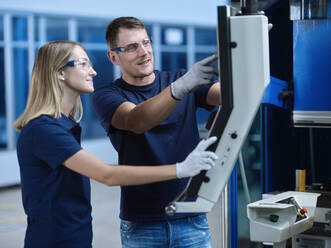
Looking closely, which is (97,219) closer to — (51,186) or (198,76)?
(51,186)

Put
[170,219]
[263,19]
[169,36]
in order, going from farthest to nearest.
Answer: [169,36] → [170,219] → [263,19]

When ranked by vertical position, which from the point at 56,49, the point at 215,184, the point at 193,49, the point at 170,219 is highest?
the point at 193,49

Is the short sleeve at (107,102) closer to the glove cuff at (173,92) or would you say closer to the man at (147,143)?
the man at (147,143)

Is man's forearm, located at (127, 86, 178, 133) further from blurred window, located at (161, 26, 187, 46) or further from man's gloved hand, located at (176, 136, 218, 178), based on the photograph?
blurred window, located at (161, 26, 187, 46)

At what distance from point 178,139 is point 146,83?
259 millimetres

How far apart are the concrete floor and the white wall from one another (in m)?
2.75

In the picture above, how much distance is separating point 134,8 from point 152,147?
23.9ft

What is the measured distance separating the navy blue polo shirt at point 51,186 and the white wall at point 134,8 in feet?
19.3

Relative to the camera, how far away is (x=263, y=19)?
4.42 ft

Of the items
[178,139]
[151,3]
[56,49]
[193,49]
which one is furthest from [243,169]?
[193,49]

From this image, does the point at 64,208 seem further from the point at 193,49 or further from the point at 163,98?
the point at 193,49

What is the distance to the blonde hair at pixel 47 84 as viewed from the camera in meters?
1.56

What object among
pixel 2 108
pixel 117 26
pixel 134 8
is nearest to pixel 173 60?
pixel 134 8

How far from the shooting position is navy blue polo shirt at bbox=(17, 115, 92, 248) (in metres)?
1.49
